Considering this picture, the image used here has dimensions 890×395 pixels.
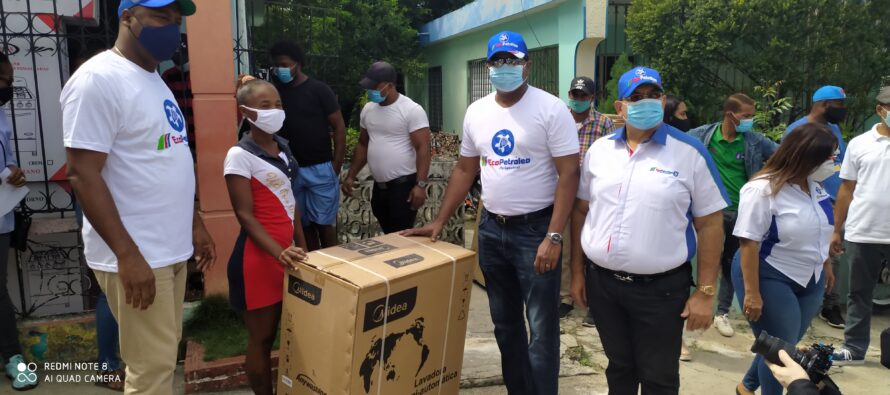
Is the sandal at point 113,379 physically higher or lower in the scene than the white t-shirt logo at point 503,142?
lower

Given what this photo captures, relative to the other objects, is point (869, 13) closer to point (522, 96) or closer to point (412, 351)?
point (522, 96)

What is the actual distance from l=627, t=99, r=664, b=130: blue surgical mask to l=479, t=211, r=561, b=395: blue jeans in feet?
2.05

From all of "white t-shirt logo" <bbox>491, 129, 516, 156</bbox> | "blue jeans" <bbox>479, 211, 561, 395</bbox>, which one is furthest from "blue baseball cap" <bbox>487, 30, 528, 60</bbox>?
"blue jeans" <bbox>479, 211, 561, 395</bbox>

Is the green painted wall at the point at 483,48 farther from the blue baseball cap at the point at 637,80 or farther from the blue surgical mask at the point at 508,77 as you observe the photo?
the blue baseball cap at the point at 637,80

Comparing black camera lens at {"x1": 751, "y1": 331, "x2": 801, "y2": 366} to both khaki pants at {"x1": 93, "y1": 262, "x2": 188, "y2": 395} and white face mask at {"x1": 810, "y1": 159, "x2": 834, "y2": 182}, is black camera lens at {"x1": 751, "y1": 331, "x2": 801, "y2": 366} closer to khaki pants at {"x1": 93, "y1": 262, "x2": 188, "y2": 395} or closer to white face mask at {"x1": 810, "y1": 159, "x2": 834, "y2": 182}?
white face mask at {"x1": 810, "y1": 159, "x2": 834, "y2": 182}

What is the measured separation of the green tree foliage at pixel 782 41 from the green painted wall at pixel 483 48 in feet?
2.83

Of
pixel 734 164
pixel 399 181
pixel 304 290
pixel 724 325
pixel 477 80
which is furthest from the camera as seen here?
pixel 477 80

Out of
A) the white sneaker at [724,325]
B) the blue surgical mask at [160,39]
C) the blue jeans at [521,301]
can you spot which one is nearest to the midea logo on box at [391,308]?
the blue jeans at [521,301]

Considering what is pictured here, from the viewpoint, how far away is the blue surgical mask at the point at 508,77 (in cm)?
277

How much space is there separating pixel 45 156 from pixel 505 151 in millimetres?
3016

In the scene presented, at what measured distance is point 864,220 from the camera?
160 inches

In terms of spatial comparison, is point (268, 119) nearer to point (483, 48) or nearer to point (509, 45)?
point (509, 45)

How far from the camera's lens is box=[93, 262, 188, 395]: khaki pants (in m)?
2.13

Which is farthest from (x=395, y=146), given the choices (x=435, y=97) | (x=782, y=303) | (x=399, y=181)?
(x=435, y=97)
